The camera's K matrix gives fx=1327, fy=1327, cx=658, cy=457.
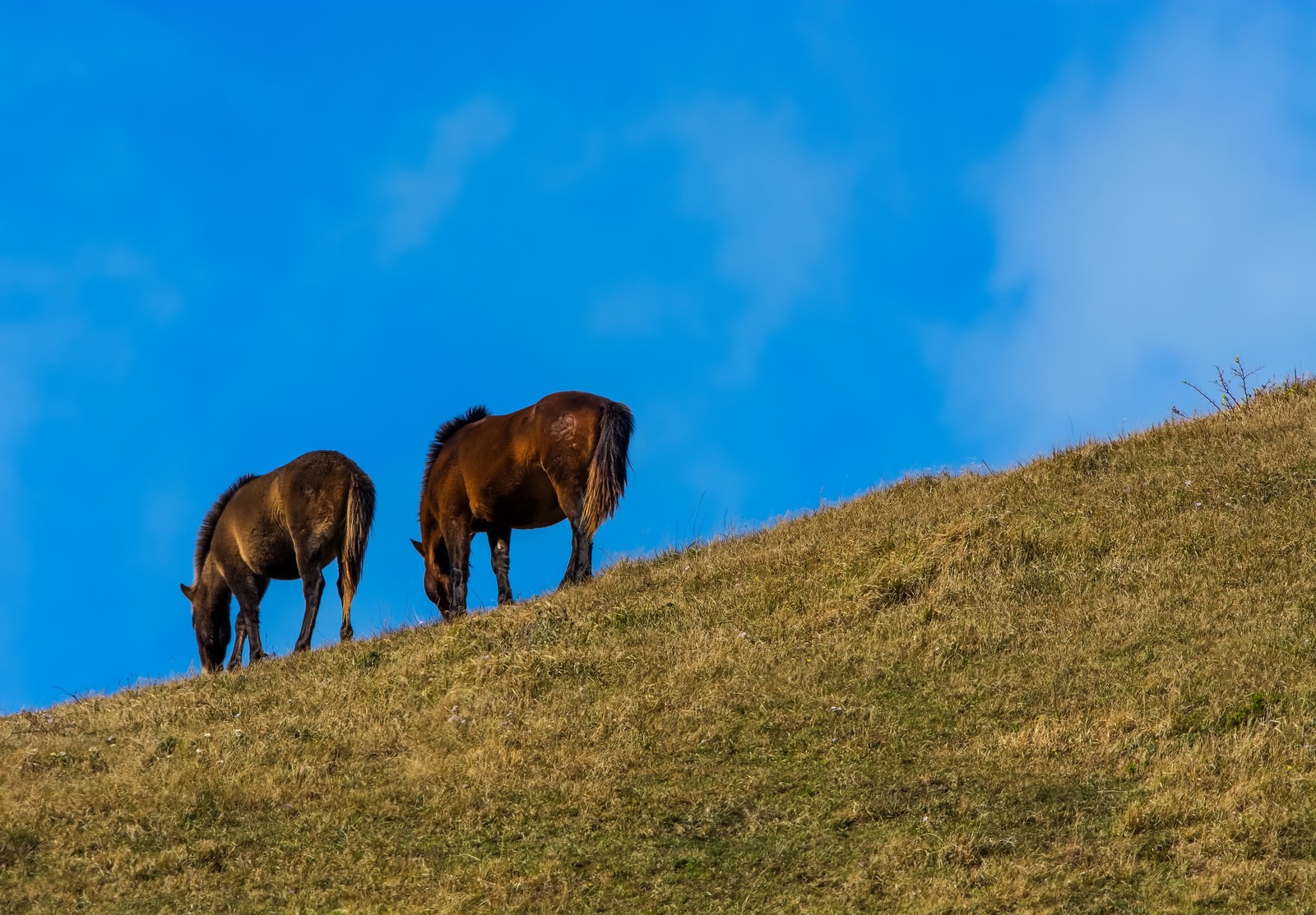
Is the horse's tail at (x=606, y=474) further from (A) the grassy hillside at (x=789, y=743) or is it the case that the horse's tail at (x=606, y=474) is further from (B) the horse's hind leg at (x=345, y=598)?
(B) the horse's hind leg at (x=345, y=598)

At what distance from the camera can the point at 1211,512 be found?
14.2 metres

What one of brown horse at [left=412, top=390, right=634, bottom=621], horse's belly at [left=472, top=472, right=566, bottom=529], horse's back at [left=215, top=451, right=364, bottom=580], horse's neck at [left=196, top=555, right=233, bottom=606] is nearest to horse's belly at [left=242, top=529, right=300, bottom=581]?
horse's back at [left=215, top=451, right=364, bottom=580]

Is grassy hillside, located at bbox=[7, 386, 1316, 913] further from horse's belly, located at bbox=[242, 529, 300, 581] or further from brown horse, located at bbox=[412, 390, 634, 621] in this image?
horse's belly, located at bbox=[242, 529, 300, 581]

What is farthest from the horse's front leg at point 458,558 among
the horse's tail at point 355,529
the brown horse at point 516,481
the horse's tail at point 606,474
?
the horse's tail at point 606,474

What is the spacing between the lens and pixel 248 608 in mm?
18078

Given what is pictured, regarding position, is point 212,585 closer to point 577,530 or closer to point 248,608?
point 248,608

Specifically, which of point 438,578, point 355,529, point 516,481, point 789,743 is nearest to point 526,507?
point 516,481

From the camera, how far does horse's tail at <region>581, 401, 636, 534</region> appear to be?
15914mm

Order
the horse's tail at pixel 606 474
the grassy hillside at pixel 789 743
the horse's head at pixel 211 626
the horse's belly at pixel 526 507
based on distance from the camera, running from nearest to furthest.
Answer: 1. the grassy hillside at pixel 789 743
2. the horse's tail at pixel 606 474
3. the horse's belly at pixel 526 507
4. the horse's head at pixel 211 626

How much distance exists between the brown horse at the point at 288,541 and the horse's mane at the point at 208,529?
0.34 meters

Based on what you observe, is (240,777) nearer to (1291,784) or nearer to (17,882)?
(17,882)

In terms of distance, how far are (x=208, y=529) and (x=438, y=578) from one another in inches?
143

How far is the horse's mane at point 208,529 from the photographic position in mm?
19141

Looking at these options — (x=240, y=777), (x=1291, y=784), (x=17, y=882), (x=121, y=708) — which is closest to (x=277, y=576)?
(x=121, y=708)
